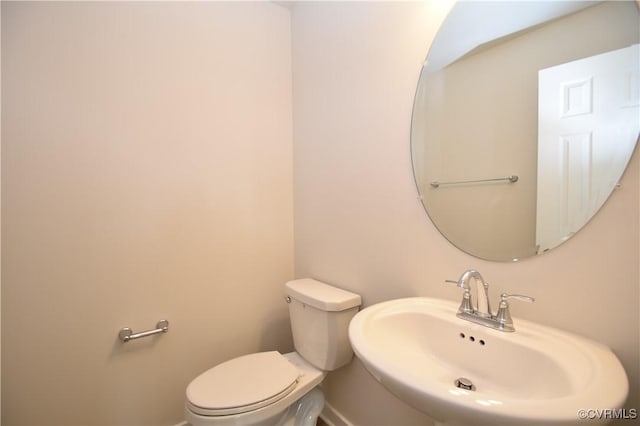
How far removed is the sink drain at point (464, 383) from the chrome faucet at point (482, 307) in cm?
17

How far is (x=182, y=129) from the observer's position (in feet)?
4.49

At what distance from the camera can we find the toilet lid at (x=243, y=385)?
101 centimetres

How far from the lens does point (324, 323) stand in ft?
4.04

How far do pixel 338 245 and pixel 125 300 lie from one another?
1010 mm

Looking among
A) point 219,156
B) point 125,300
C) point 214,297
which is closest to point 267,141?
point 219,156

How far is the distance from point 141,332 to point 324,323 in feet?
2.79

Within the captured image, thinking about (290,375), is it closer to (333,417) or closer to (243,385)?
(243,385)

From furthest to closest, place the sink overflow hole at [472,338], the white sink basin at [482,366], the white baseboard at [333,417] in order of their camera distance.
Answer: the white baseboard at [333,417] < the sink overflow hole at [472,338] < the white sink basin at [482,366]

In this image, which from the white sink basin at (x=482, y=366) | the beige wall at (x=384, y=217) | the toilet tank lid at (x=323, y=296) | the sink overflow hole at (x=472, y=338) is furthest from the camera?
the toilet tank lid at (x=323, y=296)

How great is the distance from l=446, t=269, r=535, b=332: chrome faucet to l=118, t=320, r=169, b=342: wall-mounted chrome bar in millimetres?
1276

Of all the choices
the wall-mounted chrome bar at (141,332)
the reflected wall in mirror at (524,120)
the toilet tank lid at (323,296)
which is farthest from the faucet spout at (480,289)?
the wall-mounted chrome bar at (141,332)

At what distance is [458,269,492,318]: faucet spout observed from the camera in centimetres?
81

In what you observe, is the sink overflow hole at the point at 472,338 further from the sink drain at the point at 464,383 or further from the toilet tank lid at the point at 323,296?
the toilet tank lid at the point at 323,296

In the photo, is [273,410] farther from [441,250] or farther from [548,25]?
[548,25]
